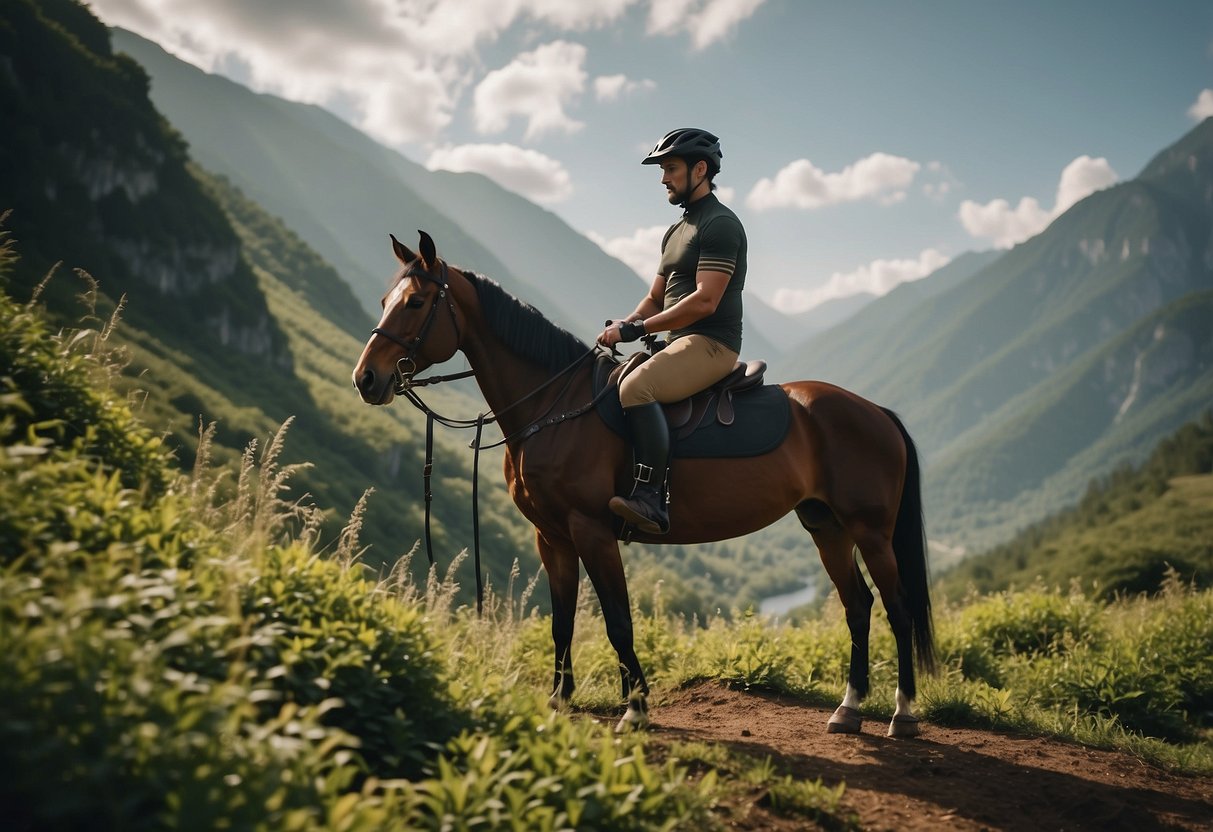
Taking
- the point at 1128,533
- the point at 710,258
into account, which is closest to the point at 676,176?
the point at 710,258

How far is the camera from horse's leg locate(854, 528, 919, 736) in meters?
6.72

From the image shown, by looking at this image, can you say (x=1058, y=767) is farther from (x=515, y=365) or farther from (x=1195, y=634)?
(x=515, y=365)

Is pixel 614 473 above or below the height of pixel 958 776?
above

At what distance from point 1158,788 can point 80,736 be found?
6.93m

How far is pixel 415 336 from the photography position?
598 cm

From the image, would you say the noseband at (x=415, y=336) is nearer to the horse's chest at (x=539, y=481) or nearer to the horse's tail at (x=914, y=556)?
the horse's chest at (x=539, y=481)

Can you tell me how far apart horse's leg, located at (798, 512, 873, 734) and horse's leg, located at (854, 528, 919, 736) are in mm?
264

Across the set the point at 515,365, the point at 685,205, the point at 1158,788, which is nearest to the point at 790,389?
the point at 685,205

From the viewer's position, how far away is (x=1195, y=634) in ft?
28.7

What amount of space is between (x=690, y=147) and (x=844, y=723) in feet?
16.9

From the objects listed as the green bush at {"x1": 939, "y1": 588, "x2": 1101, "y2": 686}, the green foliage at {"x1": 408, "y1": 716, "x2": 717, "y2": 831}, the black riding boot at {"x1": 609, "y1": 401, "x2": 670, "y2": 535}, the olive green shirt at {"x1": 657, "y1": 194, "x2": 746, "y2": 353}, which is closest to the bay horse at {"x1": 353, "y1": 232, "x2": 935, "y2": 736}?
the black riding boot at {"x1": 609, "y1": 401, "x2": 670, "y2": 535}

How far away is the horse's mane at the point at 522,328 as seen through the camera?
6445 mm

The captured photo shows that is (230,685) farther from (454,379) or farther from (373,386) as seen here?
(454,379)

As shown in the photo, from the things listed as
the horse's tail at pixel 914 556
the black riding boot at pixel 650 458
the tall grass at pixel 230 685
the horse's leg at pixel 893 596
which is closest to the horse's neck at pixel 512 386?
the black riding boot at pixel 650 458
